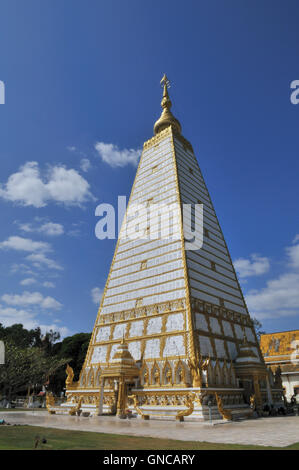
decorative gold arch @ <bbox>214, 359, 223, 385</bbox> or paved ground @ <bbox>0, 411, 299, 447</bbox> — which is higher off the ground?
decorative gold arch @ <bbox>214, 359, 223, 385</bbox>

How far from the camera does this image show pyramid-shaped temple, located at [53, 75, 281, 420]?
18016mm

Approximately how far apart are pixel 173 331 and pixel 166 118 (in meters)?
27.9

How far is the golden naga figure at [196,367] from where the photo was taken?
55.2ft

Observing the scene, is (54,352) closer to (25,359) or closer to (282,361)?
(25,359)

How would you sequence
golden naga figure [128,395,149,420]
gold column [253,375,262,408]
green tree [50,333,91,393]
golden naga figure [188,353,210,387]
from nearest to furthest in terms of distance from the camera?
golden naga figure [128,395,149,420] < golden naga figure [188,353,210,387] < gold column [253,375,262,408] < green tree [50,333,91,393]

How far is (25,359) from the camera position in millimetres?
34062

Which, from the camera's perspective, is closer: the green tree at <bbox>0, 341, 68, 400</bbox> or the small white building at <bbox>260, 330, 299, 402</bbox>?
the green tree at <bbox>0, 341, 68, 400</bbox>

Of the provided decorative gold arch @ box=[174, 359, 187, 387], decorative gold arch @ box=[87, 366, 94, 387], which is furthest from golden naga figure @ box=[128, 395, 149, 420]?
decorative gold arch @ box=[87, 366, 94, 387]

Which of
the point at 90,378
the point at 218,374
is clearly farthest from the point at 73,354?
the point at 218,374

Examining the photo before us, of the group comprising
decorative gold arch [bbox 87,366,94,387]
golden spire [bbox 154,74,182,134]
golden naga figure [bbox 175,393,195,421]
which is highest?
golden spire [bbox 154,74,182,134]

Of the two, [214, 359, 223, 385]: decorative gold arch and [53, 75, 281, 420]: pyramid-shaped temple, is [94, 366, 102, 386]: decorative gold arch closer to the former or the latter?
[53, 75, 281, 420]: pyramid-shaped temple

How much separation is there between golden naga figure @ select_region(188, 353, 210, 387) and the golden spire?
28474 millimetres
